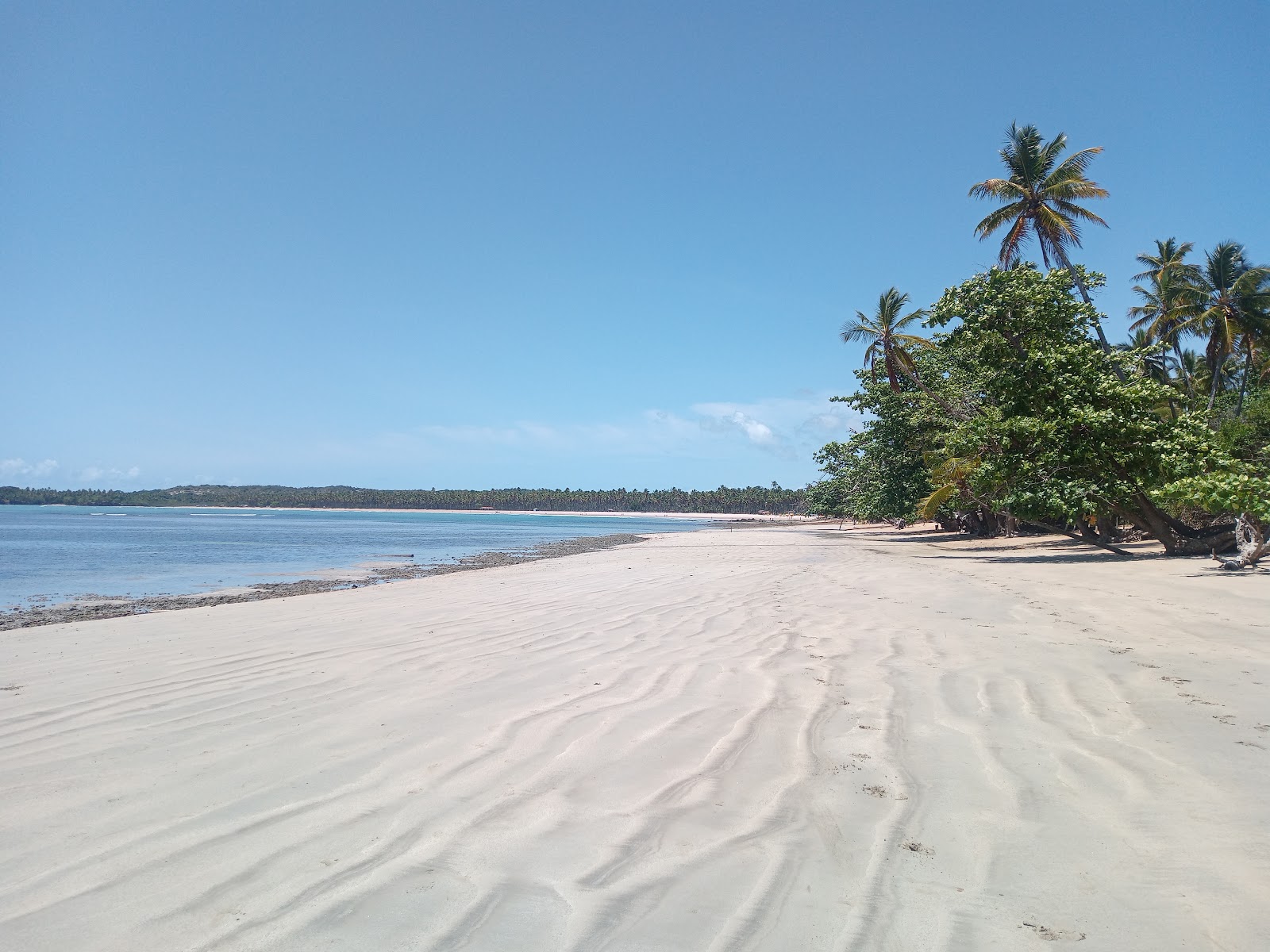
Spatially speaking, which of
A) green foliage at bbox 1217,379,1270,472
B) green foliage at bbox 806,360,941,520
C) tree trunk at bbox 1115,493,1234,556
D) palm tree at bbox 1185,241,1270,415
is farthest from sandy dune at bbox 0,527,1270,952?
palm tree at bbox 1185,241,1270,415

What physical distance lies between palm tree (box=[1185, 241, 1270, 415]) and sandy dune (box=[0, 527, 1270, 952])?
2877cm

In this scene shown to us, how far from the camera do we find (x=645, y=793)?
3.07 meters

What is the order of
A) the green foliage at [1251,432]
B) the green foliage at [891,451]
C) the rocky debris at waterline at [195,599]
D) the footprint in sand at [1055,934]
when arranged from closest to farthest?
1. the footprint in sand at [1055,934]
2. the rocky debris at waterline at [195,599]
3. the green foliage at [1251,432]
4. the green foliage at [891,451]

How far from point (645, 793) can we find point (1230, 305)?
1391 inches

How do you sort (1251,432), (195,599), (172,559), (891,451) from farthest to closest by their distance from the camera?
(891,451), (172,559), (1251,432), (195,599)

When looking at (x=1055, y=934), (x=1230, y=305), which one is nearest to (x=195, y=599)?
(x=1055, y=934)

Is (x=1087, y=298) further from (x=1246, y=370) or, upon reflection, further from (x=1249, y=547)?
(x=1246, y=370)

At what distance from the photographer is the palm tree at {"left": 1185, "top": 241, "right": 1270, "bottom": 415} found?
1104 inches

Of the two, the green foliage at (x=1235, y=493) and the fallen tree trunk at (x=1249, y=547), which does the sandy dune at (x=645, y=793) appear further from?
the fallen tree trunk at (x=1249, y=547)

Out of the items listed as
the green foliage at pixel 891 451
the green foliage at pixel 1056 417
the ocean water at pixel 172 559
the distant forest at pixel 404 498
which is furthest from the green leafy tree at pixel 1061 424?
the distant forest at pixel 404 498

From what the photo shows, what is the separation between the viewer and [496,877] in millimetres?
2389

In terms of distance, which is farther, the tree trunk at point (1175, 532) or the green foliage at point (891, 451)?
the green foliage at point (891, 451)

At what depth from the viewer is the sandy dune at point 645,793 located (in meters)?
2.18

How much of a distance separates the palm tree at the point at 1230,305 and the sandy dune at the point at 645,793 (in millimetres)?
28774
